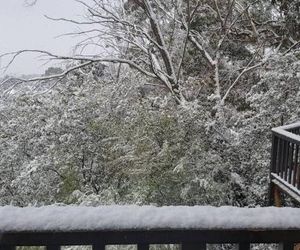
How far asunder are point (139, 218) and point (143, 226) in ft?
0.10

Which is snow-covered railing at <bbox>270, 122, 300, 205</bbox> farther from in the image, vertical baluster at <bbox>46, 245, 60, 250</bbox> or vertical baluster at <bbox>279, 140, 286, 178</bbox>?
vertical baluster at <bbox>46, 245, 60, 250</bbox>

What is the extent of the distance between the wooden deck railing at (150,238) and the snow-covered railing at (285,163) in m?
3.85

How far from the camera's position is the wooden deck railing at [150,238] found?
47.9 inches

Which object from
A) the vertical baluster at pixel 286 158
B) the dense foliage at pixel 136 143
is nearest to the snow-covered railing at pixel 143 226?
the vertical baluster at pixel 286 158

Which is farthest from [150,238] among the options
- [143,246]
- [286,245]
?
[286,245]

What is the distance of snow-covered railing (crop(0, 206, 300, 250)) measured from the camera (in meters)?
1.21

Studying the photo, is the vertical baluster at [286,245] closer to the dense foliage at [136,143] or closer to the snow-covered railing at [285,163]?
the snow-covered railing at [285,163]

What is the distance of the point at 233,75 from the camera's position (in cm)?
1192

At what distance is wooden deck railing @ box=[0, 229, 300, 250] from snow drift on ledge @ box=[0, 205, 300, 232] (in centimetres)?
2

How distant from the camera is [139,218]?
124 cm

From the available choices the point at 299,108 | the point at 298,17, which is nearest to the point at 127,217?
the point at 299,108

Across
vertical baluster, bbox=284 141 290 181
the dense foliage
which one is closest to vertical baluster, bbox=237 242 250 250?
→ vertical baluster, bbox=284 141 290 181

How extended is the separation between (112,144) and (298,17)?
631 cm

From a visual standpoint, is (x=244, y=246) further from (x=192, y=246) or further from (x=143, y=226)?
(x=143, y=226)
